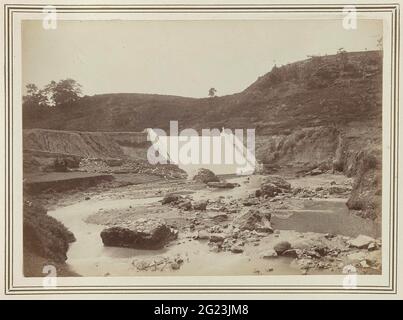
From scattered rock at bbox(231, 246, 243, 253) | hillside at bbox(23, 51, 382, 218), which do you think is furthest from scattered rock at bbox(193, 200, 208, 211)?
hillside at bbox(23, 51, 382, 218)

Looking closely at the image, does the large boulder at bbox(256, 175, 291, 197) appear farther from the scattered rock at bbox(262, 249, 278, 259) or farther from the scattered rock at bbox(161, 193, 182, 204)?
the scattered rock at bbox(161, 193, 182, 204)

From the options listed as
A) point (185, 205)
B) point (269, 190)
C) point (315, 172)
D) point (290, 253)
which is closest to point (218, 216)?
point (185, 205)

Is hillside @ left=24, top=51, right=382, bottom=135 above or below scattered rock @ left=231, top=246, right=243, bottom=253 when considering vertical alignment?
above

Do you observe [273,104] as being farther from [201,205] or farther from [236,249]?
[236,249]

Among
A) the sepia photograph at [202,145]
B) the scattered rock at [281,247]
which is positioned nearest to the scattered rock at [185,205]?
the sepia photograph at [202,145]

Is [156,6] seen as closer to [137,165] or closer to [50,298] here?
[137,165]

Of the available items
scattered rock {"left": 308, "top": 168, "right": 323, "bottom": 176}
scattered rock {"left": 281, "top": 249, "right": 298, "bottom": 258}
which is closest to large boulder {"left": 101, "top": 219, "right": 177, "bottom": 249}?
scattered rock {"left": 281, "top": 249, "right": 298, "bottom": 258}

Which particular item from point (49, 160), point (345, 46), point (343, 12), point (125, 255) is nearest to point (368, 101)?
point (345, 46)

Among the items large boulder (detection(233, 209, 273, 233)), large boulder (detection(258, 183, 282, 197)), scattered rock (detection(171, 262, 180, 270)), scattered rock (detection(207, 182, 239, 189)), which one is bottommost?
scattered rock (detection(171, 262, 180, 270))
